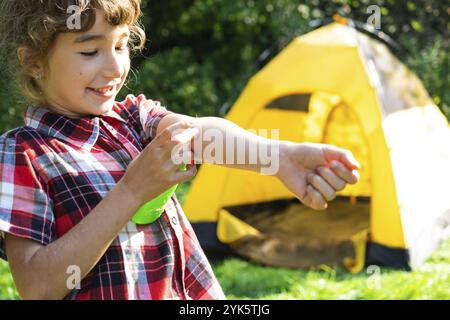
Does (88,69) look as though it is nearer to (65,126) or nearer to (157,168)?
(65,126)

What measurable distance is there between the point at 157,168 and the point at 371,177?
8.02ft

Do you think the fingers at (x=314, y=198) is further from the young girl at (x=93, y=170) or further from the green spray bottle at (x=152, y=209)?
the green spray bottle at (x=152, y=209)

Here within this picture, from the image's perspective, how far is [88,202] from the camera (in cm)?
122

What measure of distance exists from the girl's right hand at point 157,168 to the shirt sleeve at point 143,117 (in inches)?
9.8

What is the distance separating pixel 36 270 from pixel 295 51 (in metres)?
2.74

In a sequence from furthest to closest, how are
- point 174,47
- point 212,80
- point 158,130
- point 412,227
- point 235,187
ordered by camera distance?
point 174,47 < point 212,80 < point 235,187 < point 412,227 < point 158,130

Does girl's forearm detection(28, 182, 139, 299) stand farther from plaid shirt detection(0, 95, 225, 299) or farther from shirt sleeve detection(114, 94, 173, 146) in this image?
shirt sleeve detection(114, 94, 173, 146)

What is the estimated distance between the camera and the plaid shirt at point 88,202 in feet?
3.89

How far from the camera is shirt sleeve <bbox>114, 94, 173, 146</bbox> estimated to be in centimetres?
140

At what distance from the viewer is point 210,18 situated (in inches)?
240

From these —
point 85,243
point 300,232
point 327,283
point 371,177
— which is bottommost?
point 300,232

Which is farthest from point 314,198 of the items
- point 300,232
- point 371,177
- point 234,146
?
point 300,232

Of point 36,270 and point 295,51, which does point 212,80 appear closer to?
point 295,51
